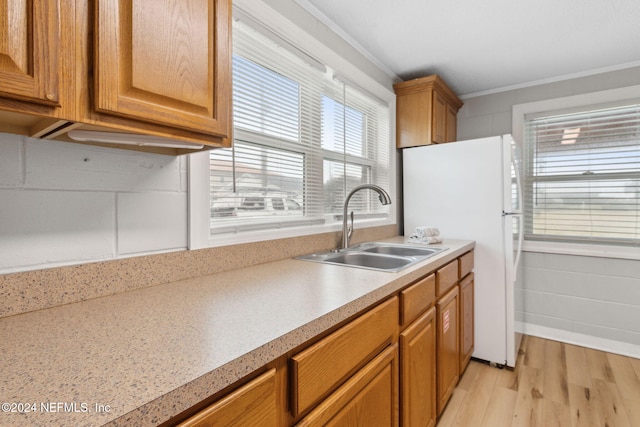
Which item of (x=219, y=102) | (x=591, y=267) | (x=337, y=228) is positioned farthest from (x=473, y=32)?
(x=591, y=267)

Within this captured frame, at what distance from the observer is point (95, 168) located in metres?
0.98

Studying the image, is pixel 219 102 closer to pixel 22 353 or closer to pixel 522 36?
pixel 22 353

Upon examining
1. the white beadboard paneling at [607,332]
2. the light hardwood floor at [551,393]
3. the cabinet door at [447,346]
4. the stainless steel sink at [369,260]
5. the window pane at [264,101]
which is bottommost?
the light hardwood floor at [551,393]

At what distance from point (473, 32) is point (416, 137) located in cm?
84

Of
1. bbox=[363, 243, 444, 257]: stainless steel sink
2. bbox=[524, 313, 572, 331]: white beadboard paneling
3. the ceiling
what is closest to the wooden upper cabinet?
the ceiling

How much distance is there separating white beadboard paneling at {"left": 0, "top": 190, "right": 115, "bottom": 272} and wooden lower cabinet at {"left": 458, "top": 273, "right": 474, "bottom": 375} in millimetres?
1896

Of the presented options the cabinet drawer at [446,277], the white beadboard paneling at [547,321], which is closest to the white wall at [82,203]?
the cabinet drawer at [446,277]

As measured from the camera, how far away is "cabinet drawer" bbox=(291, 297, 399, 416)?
79 cm

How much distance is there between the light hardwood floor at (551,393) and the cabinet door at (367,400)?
799mm

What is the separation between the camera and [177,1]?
0.83m

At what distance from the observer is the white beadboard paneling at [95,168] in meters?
0.88

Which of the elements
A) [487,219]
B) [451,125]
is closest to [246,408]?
[487,219]

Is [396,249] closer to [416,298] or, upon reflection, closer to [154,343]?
[416,298]

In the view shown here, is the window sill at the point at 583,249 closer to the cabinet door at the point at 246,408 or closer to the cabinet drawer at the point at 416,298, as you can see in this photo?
the cabinet drawer at the point at 416,298
